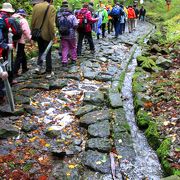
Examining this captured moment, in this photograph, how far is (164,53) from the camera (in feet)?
40.7

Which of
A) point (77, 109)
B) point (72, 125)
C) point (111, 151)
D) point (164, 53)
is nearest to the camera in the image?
point (111, 151)

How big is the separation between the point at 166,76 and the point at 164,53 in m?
3.60

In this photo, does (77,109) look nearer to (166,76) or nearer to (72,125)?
(72,125)

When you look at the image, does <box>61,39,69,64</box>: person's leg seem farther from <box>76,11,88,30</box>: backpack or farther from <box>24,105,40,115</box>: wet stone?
<box>24,105,40,115</box>: wet stone

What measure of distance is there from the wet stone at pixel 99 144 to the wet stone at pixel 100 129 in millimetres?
167

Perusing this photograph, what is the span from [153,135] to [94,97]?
6.54 ft

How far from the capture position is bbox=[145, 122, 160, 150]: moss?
5486 mm

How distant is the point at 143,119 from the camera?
20.5 ft

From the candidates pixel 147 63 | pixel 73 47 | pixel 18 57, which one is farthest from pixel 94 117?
pixel 147 63

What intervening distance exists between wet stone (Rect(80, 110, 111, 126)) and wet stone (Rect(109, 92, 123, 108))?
0.45 m

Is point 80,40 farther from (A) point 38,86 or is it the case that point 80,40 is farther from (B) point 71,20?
(A) point 38,86

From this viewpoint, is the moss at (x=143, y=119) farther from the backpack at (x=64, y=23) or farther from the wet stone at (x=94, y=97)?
the backpack at (x=64, y=23)

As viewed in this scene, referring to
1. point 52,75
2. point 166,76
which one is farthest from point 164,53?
point 52,75

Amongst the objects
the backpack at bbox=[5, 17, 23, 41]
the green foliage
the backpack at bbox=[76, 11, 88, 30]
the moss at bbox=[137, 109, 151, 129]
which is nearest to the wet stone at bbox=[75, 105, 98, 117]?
the moss at bbox=[137, 109, 151, 129]
